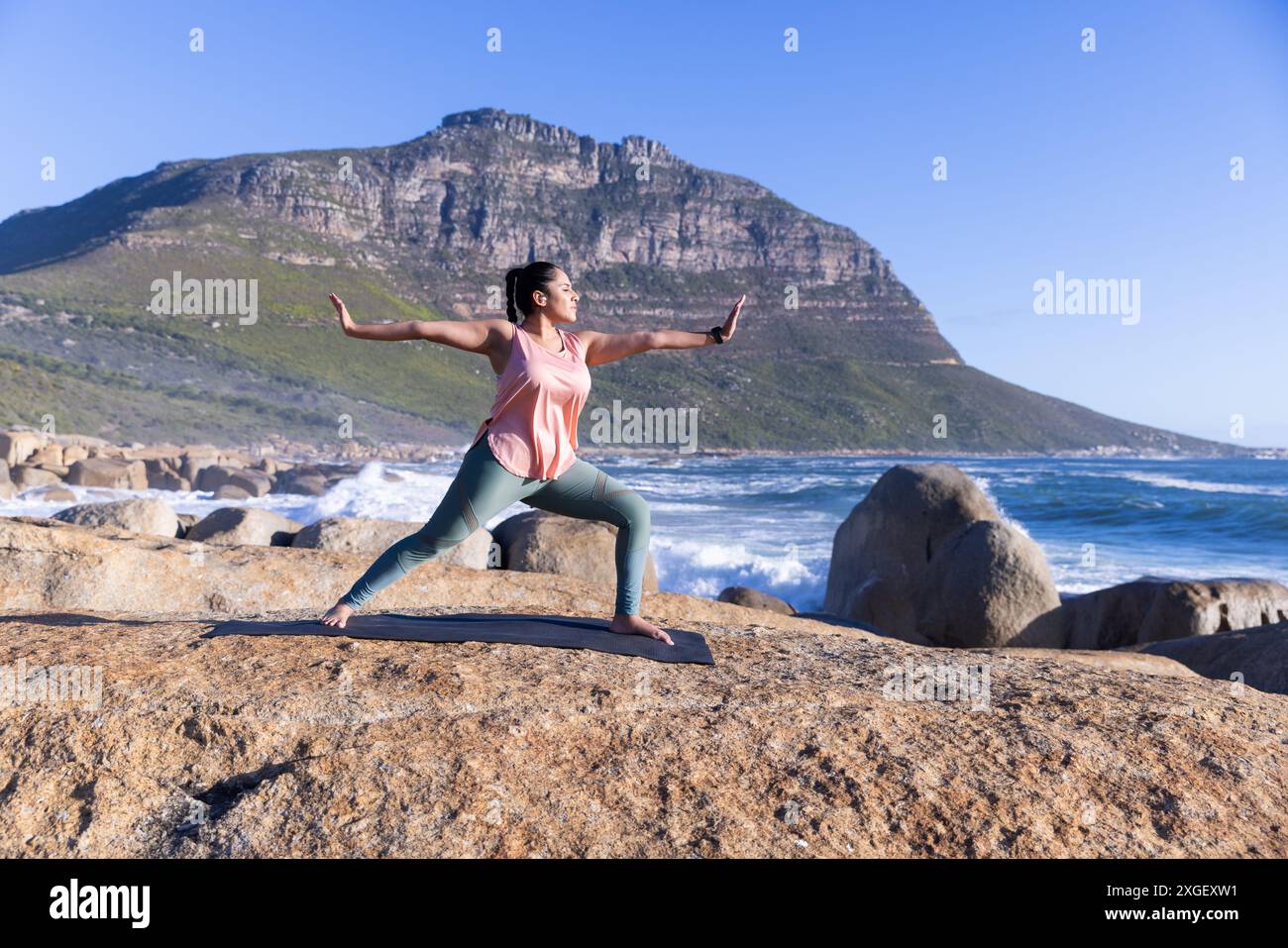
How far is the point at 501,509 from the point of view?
417 cm

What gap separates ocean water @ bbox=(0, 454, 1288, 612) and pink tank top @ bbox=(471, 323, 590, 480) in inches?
195

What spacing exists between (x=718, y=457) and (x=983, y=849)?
8002 centimetres

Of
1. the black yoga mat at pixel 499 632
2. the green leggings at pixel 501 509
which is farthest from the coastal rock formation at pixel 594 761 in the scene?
the green leggings at pixel 501 509

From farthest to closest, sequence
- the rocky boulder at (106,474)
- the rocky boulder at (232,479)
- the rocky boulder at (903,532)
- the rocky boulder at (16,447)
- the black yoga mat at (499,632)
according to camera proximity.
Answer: the rocky boulder at (232,479) → the rocky boulder at (16,447) → the rocky boulder at (106,474) → the rocky boulder at (903,532) → the black yoga mat at (499,632)

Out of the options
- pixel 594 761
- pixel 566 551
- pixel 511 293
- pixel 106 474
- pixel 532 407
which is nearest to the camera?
pixel 594 761

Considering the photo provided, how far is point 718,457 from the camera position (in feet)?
270

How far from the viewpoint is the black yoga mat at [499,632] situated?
158 inches

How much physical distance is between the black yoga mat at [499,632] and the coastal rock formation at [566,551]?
443cm

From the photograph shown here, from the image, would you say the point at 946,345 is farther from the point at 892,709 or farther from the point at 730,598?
the point at 892,709

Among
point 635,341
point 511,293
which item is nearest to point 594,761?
point 635,341

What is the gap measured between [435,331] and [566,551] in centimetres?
543

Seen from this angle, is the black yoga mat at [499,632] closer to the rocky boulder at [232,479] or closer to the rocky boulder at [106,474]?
the rocky boulder at [106,474]

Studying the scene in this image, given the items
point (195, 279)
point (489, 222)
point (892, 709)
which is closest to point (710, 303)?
point (489, 222)

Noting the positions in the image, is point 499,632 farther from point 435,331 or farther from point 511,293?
point 511,293
